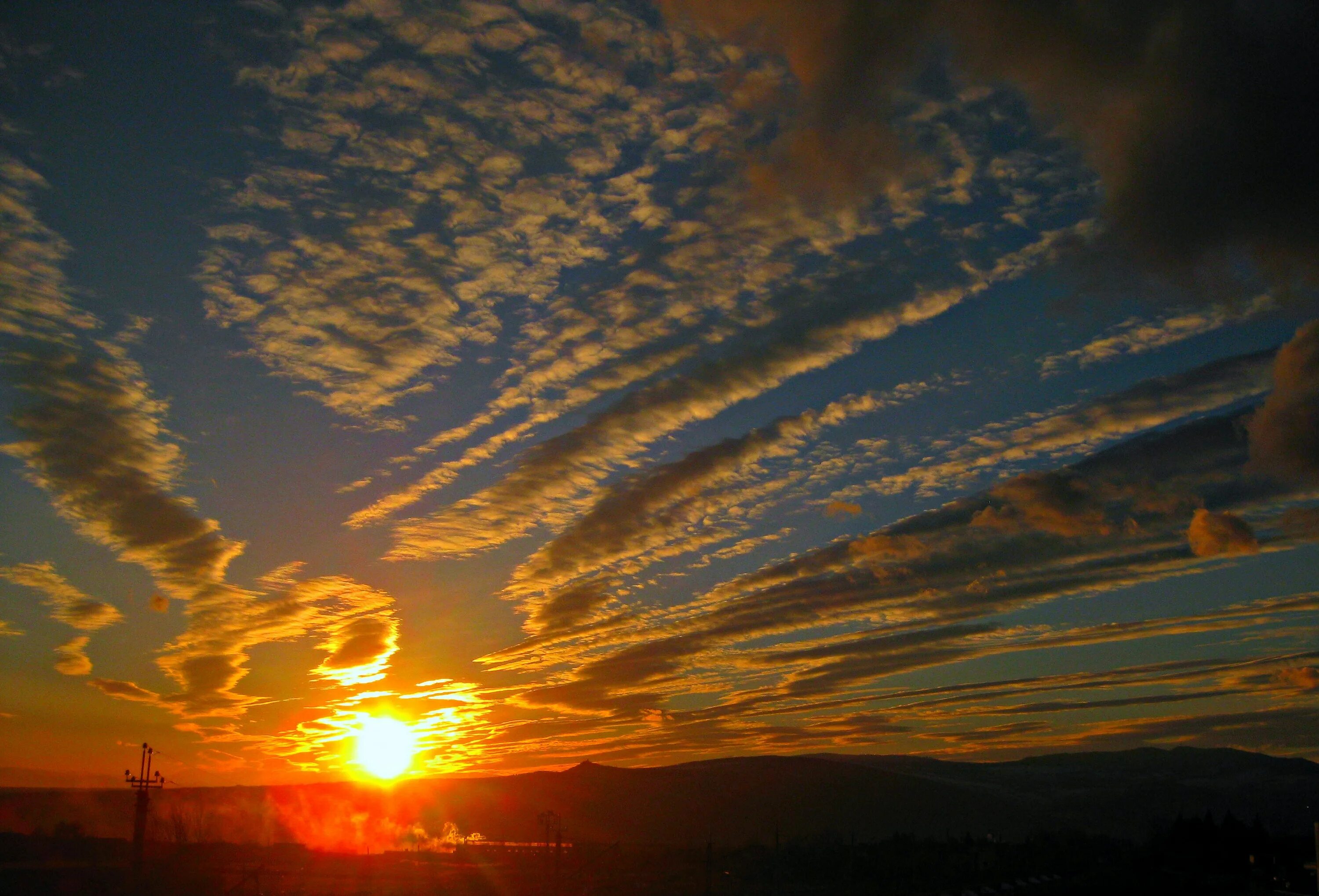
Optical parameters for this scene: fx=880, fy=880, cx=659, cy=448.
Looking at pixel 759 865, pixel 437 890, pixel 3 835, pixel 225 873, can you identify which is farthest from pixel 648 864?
pixel 3 835

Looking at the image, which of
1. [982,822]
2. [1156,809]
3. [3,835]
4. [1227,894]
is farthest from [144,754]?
[1156,809]

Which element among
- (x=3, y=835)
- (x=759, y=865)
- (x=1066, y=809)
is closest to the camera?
(x=759, y=865)

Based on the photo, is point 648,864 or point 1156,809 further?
point 1156,809

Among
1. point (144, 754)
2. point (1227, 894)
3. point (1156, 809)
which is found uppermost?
point (144, 754)

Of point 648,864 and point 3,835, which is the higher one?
point 3,835

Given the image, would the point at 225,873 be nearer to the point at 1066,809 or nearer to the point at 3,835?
the point at 3,835

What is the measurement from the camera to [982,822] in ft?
596

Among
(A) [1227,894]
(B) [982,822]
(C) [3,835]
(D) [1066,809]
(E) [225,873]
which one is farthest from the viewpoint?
(D) [1066,809]

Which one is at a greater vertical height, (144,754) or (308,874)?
(144,754)

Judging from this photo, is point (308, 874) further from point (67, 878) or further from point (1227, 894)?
point (1227, 894)

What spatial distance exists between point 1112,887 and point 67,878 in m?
94.2

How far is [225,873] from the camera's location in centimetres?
10344

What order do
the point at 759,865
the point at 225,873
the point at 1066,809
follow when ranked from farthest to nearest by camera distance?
the point at 1066,809, the point at 225,873, the point at 759,865

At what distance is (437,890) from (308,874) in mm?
38605
